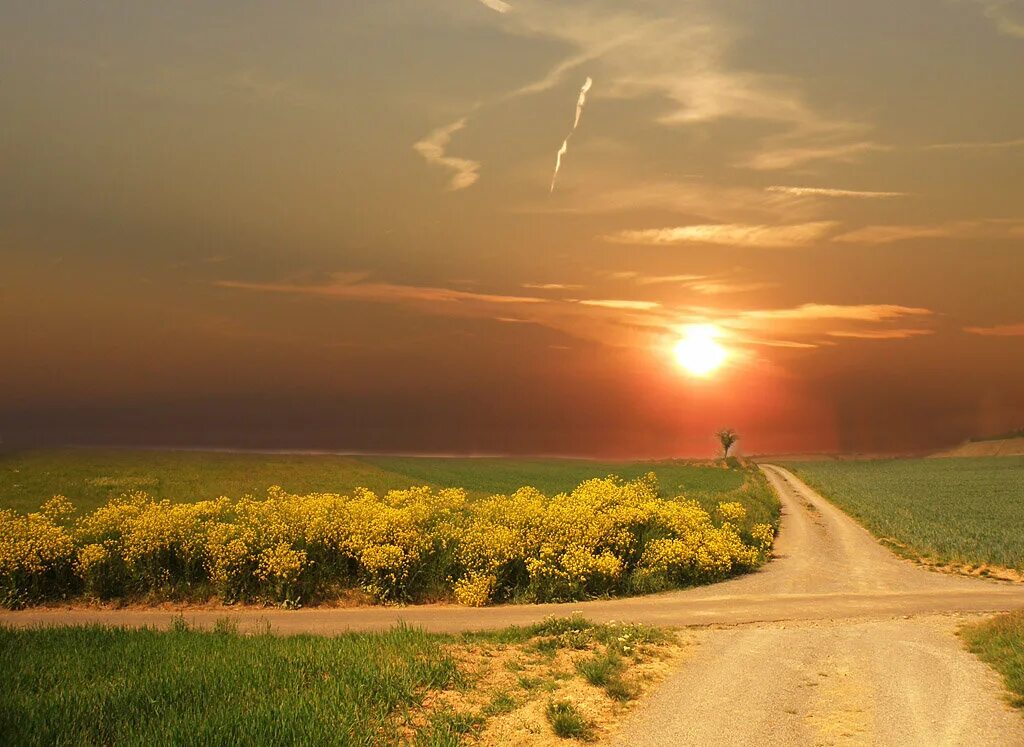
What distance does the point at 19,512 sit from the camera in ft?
141

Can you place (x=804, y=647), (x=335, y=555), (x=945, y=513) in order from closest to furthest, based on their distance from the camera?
(x=804, y=647) < (x=335, y=555) < (x=945, y=513)

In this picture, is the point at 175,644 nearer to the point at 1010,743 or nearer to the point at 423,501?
the point at 423,501

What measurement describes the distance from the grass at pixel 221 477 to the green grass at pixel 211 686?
27.6 meters

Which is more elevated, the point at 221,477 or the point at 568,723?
the point at 568,723

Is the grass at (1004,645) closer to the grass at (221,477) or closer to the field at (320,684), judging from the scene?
the field at (320,684)

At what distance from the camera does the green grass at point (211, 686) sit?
1055 centimetres

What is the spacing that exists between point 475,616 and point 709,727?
891 cm

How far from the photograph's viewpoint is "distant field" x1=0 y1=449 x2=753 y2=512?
170 ft

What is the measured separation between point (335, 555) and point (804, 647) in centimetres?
1301

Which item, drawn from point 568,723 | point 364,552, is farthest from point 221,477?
point 568,723

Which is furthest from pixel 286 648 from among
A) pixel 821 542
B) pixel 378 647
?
pixel 821 542

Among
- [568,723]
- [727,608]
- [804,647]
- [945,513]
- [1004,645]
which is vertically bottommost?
[945,513]

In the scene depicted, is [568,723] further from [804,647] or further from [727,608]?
[727,608]

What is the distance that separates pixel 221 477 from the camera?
6231 cm
